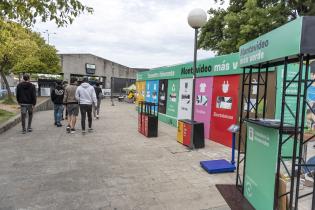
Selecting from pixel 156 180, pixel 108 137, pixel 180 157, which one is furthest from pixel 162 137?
pixel 156 180

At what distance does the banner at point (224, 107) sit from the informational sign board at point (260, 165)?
353 centimetres

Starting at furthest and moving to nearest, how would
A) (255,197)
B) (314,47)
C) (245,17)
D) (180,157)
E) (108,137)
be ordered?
(245,17), (108,137), (180,157), (255,197), (314,47)

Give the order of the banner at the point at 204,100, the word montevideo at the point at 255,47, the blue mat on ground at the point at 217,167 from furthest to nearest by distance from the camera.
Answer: the banner at the point at 204,100
the blue mat on ground at the point at 217,167
the word montevideo at the point at 255,47

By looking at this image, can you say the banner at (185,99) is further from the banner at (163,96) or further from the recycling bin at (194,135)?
the recycling bin at (194,135)

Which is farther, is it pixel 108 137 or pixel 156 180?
pixel 108 137

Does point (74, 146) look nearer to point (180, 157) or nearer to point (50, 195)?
point (180, 157)

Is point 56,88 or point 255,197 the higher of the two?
point 56,88

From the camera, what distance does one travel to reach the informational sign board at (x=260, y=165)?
3.42 metres

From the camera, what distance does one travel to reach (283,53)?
305cm

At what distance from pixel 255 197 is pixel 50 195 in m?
2.98

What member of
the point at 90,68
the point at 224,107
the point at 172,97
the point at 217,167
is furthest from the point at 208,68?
the point at 90,68

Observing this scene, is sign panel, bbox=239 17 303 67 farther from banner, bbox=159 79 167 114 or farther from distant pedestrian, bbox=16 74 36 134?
banner, bbox=159 79 167 114

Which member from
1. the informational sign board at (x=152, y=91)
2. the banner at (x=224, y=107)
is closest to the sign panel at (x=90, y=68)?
the informational sign board at (x=152, y=91)

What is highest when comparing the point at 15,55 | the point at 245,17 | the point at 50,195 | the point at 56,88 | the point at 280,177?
the point at 245,17
